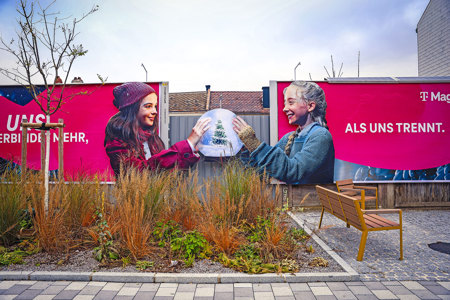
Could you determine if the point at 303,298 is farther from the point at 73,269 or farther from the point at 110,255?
the point at 73,269

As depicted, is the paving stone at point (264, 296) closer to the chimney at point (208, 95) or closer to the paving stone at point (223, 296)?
the paving stone at point (223, 296)

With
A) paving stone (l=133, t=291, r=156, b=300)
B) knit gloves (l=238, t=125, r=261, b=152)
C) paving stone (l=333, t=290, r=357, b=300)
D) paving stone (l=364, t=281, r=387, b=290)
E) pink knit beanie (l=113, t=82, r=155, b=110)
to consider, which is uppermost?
pink knit beanie (l=113, t=82, r=155, b=110)

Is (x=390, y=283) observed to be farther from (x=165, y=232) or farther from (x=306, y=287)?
(x=165, y=232)

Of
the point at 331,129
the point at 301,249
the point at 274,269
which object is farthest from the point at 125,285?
the point at 331,129

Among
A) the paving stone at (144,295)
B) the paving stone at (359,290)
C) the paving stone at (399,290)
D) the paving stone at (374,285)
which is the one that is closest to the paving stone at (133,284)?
the paving stone at (144,295)

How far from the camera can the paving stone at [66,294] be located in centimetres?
322

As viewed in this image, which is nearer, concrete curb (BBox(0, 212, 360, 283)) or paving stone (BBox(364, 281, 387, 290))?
paving stone (BBox(364, 281, 387, 290))

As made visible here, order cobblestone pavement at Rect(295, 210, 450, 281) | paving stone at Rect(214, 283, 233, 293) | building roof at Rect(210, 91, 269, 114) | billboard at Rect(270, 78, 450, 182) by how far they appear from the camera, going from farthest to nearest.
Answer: building roof at Rect(210, 91, 269, 114) < billboard at Rect(270, 78, 450, 182) < cobblestone pavement at Rect(295, 210, 450, 281) < paving stone at Rect(214, 283, 233, 293)

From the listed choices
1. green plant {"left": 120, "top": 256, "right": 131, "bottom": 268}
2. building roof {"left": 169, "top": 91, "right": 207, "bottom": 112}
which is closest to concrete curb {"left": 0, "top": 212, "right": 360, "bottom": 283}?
green plant {"left": 120, "top": 256, "right": 131, "bottom": 268}

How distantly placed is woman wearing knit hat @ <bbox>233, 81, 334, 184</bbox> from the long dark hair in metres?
2.06

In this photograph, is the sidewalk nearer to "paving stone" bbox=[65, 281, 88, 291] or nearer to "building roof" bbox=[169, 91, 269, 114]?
"paving stone" bbox=[65, 281, 88, 291]

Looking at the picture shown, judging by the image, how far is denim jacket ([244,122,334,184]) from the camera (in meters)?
7.84

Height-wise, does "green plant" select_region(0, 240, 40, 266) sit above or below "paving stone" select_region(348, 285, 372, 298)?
above

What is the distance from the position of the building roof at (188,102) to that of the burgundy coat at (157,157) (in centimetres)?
2148
